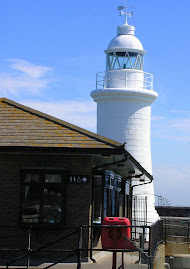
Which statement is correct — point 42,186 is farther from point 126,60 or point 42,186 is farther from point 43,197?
point 126,60

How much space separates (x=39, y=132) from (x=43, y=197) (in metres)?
1.79

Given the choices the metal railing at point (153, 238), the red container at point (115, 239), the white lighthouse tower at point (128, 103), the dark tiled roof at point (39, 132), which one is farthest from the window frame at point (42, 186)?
the white lighthouse tower at point (128, 103)

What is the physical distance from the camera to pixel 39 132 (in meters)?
17.2

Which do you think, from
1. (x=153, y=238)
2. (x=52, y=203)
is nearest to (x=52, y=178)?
(x=52, y=203)

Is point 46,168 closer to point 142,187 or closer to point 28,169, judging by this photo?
point 28,169

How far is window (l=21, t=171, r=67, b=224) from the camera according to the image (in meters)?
16.6

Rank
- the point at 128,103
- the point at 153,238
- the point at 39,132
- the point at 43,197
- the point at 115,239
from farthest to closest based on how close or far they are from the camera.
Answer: the point at 128,103
the point at 39,132
the point at 43,197
the point at 153,238
the point at 115,239

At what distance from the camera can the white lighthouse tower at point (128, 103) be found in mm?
34875

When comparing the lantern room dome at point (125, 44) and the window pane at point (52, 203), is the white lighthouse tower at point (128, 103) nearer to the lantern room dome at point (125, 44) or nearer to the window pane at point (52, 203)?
the lantern room dome at point (125, 44)

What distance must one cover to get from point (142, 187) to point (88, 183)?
1880 centimetres

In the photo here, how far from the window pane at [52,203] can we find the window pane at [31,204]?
0.65 ft

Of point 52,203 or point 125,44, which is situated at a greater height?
point 125,44

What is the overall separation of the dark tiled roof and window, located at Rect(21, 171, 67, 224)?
87cm

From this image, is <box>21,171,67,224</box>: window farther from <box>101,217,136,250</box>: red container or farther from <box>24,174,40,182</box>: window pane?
<box>101,217,136,250</box>: red container
